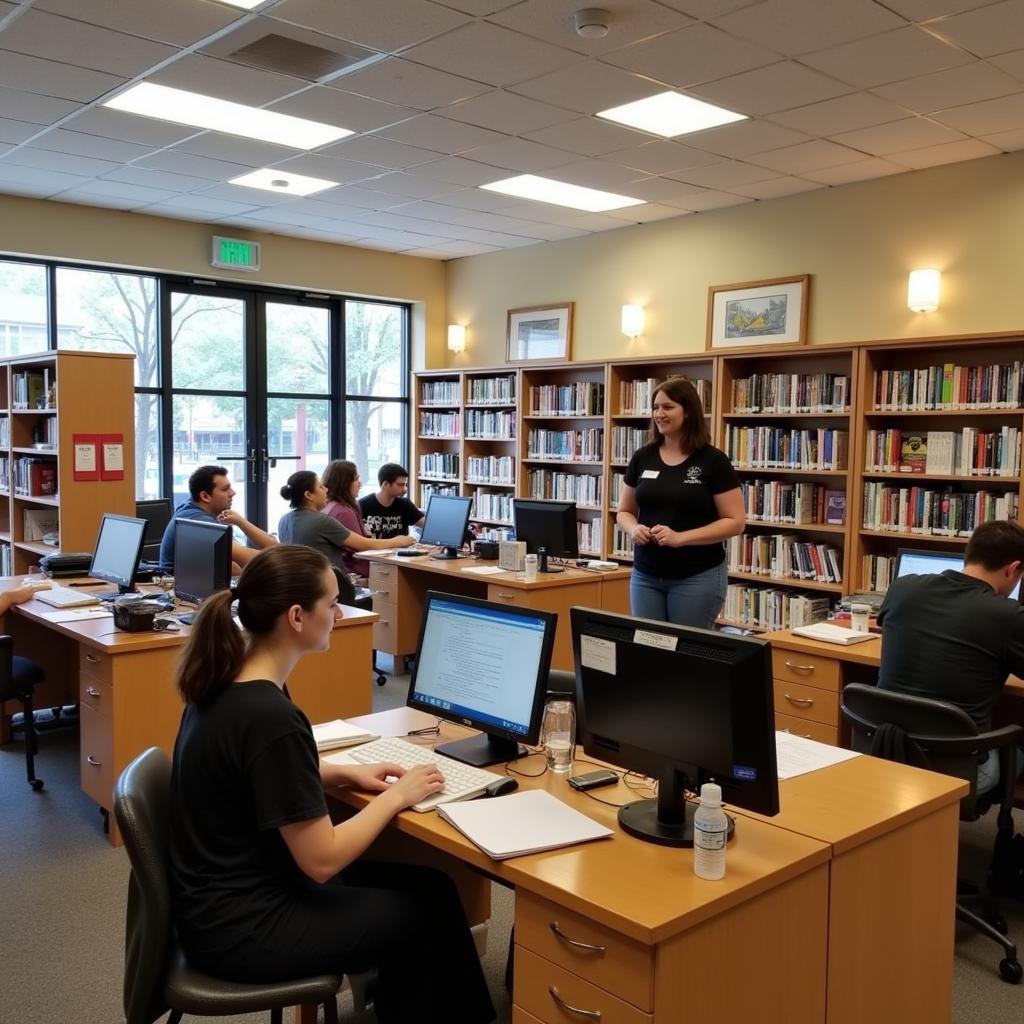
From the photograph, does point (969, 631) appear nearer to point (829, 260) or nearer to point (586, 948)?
point (586, 948)

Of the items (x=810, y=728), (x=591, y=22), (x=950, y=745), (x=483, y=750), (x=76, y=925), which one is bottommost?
(x=76, y=925)

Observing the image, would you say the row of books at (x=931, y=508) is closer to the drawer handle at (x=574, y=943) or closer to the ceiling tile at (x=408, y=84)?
the ceiling tile at (x=408, y=84)

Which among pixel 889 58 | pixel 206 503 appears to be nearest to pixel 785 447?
Answer: pixel 889 58

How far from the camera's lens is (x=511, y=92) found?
4.52 m

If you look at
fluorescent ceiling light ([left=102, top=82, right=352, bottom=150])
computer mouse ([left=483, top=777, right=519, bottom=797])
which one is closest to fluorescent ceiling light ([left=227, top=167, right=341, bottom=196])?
fluorescent ceiling light ([left=102, top=82, right=352, bottom=150])

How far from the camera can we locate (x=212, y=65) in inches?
167

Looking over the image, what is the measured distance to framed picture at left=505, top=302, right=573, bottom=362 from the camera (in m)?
7.83

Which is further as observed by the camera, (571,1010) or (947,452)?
(947,452)

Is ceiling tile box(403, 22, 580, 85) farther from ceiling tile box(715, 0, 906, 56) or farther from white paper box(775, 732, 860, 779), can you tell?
white paper box(775, 732, 860, 779)

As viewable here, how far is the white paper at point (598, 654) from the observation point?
6.79ft

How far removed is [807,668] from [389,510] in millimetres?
3999

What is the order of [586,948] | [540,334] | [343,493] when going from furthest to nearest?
[540,334] < [343,493] < [586,948]

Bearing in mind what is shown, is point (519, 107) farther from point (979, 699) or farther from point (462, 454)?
point (462, 454)

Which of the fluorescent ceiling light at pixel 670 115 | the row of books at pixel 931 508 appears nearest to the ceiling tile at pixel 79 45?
the fluorescent ceiling light at pixel 670 115
